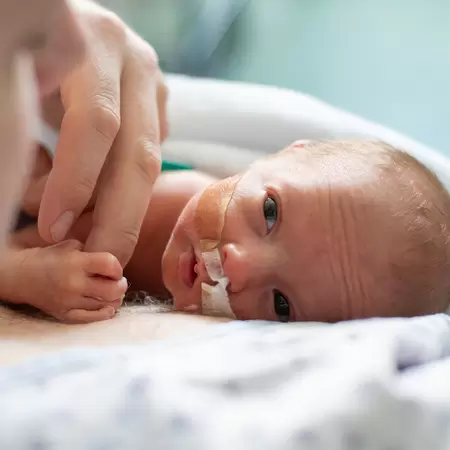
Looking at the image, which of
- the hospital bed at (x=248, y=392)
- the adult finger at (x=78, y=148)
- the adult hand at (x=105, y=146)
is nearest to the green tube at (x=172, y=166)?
the adult hand at (x=105, y=146)

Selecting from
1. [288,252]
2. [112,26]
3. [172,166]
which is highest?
[112,26]

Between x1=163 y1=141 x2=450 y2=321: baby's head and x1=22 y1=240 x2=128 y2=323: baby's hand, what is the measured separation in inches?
5.0

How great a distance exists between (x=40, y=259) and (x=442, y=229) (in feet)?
1.50

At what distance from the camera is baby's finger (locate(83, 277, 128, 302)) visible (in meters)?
0.69

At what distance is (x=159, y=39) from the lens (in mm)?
1784

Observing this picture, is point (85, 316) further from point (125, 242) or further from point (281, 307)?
point (281, 307)

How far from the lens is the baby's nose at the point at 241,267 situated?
2.46 ft

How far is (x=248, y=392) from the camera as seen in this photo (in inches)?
18.0

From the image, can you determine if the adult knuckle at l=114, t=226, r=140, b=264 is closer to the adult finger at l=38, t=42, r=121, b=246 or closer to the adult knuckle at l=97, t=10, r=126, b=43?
the adult finger at l=38, t=42, r=121, b=246

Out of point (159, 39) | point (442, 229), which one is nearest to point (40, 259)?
point (442, 229)

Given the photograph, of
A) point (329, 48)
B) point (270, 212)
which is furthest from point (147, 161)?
point (329, 48)

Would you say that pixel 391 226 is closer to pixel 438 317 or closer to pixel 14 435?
pixel 438 317

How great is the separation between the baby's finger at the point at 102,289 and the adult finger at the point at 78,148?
0.06 m

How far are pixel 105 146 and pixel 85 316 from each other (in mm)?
182
